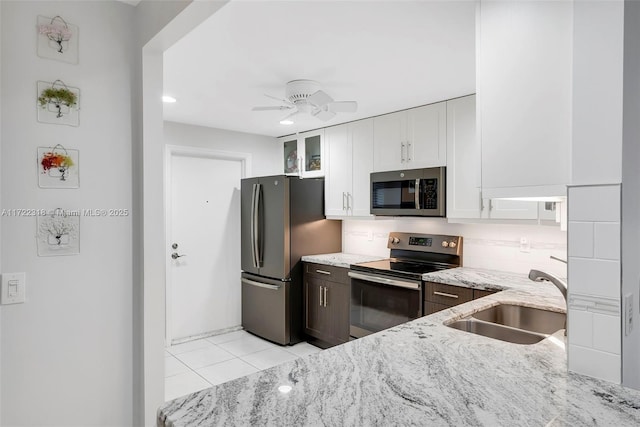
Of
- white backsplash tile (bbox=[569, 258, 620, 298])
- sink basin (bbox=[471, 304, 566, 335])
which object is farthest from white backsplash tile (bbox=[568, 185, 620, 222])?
sink basin (bbox=[471, 304, 566, 335])

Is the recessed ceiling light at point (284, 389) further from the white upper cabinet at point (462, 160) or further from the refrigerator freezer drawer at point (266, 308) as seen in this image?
the refrigerator freezer drawer at point (266, 308)

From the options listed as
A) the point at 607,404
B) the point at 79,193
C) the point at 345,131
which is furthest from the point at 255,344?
the point at 607,404

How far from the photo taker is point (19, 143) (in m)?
1.53

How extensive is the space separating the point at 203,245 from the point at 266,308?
101 cm

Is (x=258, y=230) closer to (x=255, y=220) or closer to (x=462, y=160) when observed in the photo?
(x=255, y=220)

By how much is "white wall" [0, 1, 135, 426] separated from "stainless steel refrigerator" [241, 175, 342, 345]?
2.14 meters

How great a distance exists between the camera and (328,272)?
3783 millimetres

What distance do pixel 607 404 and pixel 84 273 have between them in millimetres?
1905

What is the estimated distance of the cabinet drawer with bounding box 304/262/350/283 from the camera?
365 cm

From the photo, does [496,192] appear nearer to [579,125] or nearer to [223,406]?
[579,125]

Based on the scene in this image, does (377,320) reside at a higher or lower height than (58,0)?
lower

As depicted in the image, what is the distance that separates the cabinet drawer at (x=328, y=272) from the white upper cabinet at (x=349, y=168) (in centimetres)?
60

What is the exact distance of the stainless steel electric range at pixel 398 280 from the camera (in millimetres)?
3045

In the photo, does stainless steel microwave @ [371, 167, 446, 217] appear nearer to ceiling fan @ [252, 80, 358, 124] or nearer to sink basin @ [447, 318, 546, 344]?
ceiling fan @ [252, 80, 358, 124]
